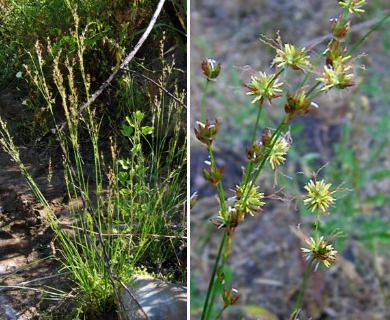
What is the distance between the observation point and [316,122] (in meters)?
2.61

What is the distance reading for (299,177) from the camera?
2.37 meters

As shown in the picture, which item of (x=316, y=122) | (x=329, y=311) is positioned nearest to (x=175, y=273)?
(x=329, y=311)

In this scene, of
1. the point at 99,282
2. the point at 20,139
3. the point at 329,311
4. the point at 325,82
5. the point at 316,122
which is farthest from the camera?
the point at 20,139

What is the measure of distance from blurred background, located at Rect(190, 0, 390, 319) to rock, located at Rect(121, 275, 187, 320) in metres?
0.12

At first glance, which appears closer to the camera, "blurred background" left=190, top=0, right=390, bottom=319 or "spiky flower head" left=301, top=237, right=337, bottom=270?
"spiky flower head" left=301, top=237, right=337, bottom=270

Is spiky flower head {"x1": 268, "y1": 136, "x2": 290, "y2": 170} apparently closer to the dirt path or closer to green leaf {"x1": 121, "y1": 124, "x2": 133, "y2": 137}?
green leaf {"x1": 121, "y1": 124, "x2": 133, "y2": 137}

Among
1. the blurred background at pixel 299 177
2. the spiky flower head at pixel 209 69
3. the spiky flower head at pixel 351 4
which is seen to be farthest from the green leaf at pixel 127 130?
the spiky flower head at pixel 351 4

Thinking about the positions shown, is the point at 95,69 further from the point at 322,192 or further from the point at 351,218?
the point at 322,192

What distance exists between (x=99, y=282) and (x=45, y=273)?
13.9 inches

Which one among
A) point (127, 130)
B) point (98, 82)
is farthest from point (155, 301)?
point (98, 82)

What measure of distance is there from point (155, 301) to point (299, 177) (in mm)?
804

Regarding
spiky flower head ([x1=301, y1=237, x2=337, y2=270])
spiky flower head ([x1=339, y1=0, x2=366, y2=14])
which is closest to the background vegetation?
spiky flower head ([x1=301, y1=237, x2=337, y2=270])

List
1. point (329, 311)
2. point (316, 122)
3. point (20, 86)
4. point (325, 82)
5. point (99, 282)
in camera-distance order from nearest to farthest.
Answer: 1. point (325, 82)
2. point (99, 282)
3. point (329, 311)
4. point (316, 122)
5. point (20, 86)

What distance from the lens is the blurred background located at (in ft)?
6.99
